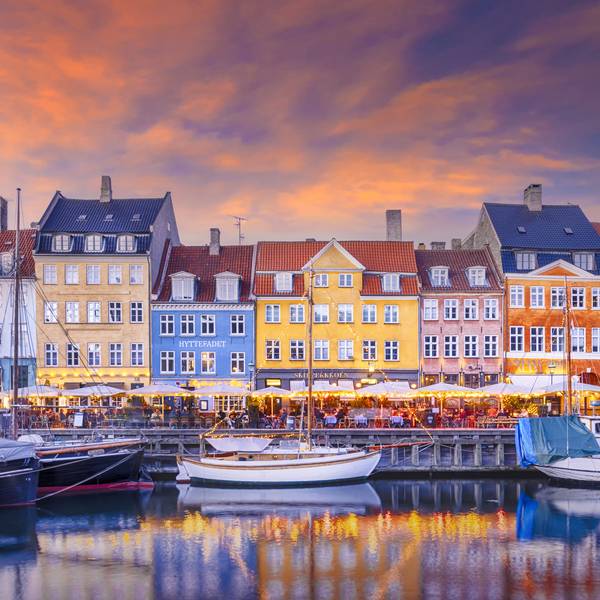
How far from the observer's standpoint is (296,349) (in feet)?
184

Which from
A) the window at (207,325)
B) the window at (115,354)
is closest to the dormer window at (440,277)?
the window at (207,325)

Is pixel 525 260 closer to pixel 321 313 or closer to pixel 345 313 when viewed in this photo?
pixel 345 313

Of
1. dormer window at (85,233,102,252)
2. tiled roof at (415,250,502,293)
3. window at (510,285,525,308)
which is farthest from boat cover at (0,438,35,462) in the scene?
window at (510,285,525,308)

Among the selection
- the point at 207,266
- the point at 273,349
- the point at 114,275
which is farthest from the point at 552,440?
the point at 114,275

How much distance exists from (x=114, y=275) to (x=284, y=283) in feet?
38.6

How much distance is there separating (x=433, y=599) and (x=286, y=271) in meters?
34.6

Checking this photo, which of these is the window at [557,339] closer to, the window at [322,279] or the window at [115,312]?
the window at [322,279]

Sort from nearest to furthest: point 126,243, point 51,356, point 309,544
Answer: point 309,544 < point 51,356 < point 126,243

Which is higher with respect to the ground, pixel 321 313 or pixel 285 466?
pixel 321 313

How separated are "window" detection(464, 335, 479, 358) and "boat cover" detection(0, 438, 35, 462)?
1212 inches

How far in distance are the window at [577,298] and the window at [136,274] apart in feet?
97.8

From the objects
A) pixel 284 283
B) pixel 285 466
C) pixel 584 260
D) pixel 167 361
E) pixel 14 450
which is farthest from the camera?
pixel 584 260

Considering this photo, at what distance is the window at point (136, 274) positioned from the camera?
56375 mm

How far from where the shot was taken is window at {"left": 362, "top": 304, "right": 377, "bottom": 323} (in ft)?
185
